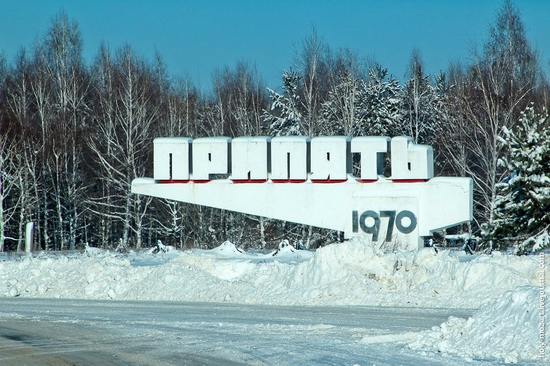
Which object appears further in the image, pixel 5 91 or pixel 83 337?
pixel 5 91

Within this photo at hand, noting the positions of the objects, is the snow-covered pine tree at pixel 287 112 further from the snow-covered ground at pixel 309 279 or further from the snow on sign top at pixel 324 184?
the snow-covered ground at pixel 309 279

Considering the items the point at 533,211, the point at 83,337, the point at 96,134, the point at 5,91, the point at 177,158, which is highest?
the point at 5,91

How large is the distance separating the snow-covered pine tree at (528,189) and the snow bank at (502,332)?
10060mm

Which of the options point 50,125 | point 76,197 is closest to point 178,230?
point 76,197

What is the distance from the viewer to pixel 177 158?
26188 mm

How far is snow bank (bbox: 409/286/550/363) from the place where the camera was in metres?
9.30

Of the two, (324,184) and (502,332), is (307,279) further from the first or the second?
(502,332)

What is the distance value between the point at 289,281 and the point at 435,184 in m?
7.95

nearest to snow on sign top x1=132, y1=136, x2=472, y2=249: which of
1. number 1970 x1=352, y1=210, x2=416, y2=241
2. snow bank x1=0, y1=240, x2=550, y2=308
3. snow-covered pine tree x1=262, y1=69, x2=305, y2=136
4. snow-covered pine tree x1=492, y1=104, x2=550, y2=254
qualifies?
number 1970 x1=352, y1=210, x2=416, y2=241

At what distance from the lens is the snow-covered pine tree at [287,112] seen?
134 feet

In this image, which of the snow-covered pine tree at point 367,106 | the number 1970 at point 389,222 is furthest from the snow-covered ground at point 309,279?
the snow-covered pine tree at point 367,106

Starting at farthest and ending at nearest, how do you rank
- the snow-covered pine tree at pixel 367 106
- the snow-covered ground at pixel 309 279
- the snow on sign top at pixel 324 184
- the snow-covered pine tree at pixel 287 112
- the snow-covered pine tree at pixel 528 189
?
the snow-covered pine tree at pixel 287 112, the snow-covered pine tree at pixel 367 106, the snow on sign top at pixel 324 184, the snow-covered pine tree at pixel 528 189, the snow-covered ground at pixel 309 279

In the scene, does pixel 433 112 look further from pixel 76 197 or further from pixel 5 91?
pixel 5 91

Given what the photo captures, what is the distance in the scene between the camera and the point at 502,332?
986 centimetres
